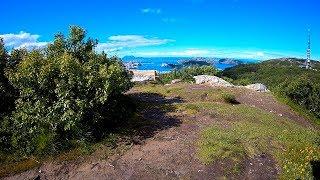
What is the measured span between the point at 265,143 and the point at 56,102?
1491 centimetres

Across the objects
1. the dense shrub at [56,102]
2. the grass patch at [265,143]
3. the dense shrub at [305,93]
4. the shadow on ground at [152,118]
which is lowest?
the dense shrub at [305,93]

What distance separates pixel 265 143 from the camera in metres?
29.9

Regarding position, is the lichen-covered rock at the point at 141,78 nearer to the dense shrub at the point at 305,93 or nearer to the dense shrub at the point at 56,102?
the dense shrub at the point at 305,93

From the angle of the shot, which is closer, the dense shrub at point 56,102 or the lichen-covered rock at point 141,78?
the dense shrub at point 56,102

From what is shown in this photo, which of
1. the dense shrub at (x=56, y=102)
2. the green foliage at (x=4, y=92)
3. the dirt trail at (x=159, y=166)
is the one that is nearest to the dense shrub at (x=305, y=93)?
the dirt trail at (x=159, y=166)

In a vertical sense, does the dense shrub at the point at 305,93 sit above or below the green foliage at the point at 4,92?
below

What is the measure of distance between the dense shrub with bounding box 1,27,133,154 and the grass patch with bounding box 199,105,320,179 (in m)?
7.91

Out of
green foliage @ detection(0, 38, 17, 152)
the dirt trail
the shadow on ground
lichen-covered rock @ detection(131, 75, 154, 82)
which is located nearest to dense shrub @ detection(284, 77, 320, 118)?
lichen-covered rock @ detection(131, 75, 154, 82)

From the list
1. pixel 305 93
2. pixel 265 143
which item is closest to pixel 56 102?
pixel 265 143

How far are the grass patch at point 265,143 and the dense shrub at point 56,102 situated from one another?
791 centimetres

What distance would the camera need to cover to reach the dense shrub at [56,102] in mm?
27438

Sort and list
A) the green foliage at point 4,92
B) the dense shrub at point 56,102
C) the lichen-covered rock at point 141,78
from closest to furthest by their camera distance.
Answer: the dense shrub at point 56,102 → the green foliage at point 4,92 → the lichen-covered rock at point 141,78

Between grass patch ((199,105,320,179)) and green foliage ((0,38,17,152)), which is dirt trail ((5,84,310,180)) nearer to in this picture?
grass patch ((199,105,320,179))

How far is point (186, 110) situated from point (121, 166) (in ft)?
43.4
